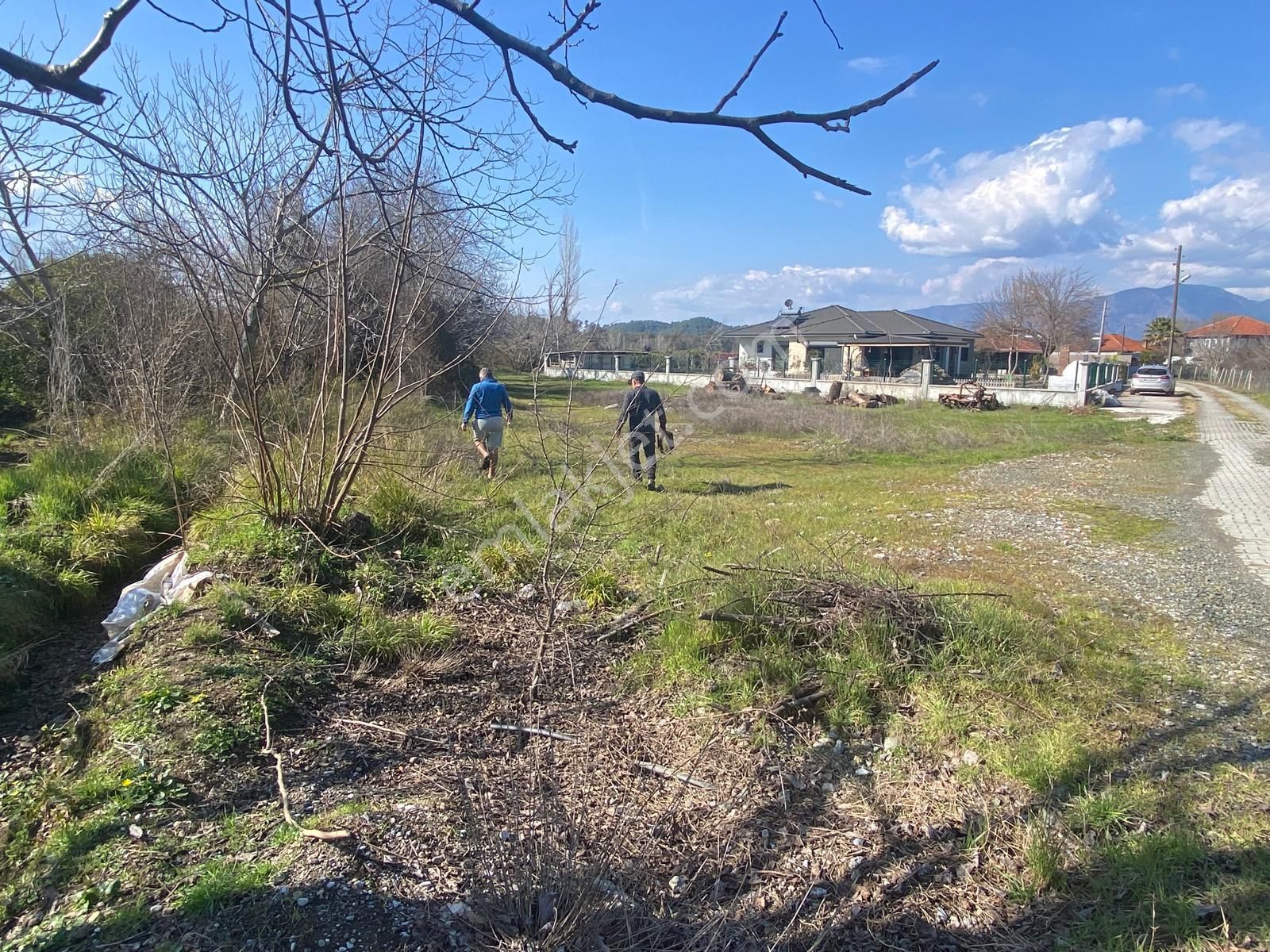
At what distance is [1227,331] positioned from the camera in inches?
2741

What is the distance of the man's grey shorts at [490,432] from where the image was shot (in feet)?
29.3

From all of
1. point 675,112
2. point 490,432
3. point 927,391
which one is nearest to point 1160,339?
point 927,391

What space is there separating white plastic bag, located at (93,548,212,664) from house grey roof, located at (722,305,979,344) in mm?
38604

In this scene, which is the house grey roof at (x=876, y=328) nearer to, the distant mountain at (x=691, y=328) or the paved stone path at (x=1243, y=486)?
the paved stone path at (x=1243, y=486)

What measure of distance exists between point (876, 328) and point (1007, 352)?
10652 millimetres

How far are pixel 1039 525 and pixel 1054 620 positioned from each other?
3.64 m

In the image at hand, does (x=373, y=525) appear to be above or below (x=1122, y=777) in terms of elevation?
above

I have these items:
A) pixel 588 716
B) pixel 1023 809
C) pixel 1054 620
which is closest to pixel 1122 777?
pixel 1023 809

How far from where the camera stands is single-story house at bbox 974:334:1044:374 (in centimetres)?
4488

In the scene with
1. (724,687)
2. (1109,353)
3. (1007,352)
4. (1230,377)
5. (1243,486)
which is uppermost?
(1109,353)

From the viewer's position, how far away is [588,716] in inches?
141

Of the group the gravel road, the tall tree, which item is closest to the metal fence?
the tall tree

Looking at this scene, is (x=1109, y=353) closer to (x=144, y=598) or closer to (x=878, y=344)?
(x=878, y=344)

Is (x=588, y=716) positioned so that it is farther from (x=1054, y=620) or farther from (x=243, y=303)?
(x=243, y=303)
